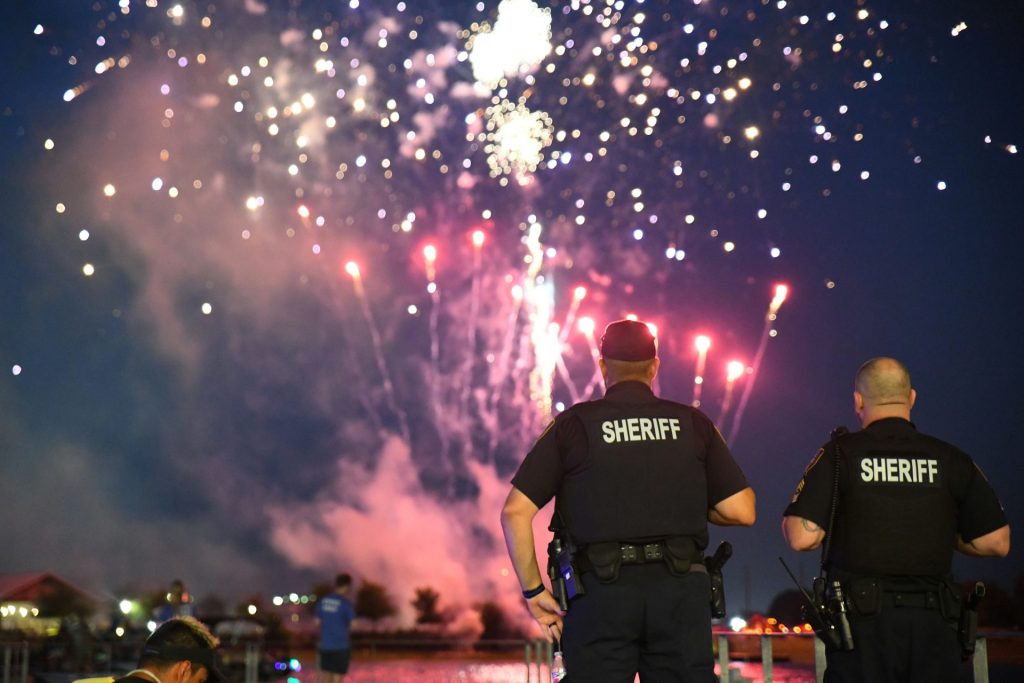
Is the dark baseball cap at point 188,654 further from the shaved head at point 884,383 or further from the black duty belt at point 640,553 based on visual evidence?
the shaved head at point 884,383

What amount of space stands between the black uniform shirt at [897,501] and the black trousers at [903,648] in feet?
0.67

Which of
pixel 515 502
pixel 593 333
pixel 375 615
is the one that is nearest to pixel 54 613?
pixel 375 615

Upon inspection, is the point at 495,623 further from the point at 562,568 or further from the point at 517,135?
the point at 562,568

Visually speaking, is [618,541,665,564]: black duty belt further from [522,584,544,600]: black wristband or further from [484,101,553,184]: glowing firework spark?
[484,101,553,184]: glowing firework spark

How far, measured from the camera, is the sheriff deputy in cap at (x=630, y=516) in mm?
4363

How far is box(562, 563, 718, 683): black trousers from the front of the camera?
4336 millimetres

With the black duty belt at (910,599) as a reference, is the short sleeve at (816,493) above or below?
above

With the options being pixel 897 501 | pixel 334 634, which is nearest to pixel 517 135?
pixel 334 634

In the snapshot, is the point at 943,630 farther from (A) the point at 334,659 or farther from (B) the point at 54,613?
(B) the point at 54,613

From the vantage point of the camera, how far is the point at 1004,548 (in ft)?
17.2

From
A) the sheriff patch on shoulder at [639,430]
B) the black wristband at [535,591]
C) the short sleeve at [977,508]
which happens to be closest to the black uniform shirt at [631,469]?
the sheriff patch on shoulder at [639,430]

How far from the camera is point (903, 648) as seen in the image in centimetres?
494

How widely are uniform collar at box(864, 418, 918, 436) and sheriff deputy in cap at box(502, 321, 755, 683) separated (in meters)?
0.79

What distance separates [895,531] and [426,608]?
149 ft
